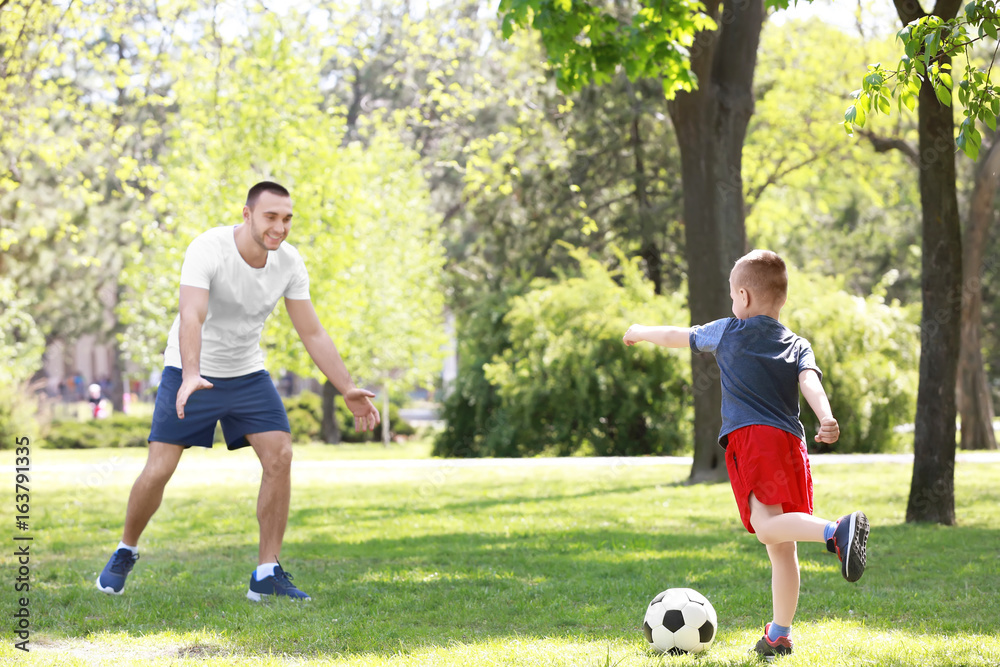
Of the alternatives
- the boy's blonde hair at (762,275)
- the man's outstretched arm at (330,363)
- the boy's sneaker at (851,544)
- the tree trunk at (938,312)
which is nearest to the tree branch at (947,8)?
the tree trunk at (938,312)

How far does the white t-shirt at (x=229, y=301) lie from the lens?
5.32m

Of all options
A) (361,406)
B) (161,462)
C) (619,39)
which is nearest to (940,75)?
(361,406)

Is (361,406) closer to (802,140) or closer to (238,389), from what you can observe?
(238,389)

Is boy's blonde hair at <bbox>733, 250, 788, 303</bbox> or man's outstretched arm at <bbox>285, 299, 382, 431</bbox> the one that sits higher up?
boy's blonde hair at <bbox>733, 250, 788, 303</bbox>

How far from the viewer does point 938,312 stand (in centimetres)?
805

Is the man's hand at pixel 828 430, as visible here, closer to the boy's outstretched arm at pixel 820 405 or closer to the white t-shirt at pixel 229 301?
the boy's outstretched arm at pixel 820 405

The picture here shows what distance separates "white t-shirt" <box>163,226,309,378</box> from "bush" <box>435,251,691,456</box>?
11.4 metres

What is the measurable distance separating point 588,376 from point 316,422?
41.2 feet

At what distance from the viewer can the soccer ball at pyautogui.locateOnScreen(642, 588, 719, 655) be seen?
406 cm

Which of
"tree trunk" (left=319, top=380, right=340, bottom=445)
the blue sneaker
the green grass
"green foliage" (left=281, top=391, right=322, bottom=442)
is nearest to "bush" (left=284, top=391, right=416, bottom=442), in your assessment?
"green foliage" (left=281, top=391, right=322, bottom=442)

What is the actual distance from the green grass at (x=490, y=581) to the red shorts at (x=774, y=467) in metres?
0.62

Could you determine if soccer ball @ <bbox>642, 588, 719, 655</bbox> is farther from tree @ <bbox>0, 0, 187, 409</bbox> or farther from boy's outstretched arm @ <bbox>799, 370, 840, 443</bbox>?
tree @ <bbox>0, 0, 187, 409</bbox>

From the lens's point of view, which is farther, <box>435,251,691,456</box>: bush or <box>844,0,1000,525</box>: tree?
<box>435,251,691,456</box>: bush

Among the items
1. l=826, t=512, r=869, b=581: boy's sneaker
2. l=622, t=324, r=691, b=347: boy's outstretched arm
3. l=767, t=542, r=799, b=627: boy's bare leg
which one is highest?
l=622, t=324, r=691, b=347: boy's outstretched arm
